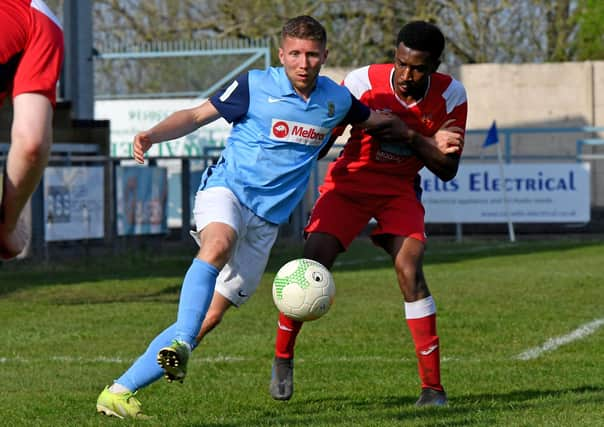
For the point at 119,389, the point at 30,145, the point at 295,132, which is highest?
the point at 295,132

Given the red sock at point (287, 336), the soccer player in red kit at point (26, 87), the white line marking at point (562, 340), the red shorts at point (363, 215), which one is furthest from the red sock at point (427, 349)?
the soccer player in red kit at point (26, 87)

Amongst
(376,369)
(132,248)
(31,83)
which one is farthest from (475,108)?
(31,83)

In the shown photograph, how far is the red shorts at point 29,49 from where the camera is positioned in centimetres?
450

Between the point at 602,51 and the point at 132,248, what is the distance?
19.7 metres

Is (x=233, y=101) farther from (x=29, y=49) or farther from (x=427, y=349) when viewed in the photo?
(x=29, y=49)

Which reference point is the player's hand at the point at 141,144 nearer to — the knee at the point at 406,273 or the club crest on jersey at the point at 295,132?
the club crest on jersey at the point at 295,132

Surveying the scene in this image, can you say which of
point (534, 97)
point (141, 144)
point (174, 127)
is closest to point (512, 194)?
point (534, 97)

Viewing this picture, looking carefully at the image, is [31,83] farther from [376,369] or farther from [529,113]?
[529,113]

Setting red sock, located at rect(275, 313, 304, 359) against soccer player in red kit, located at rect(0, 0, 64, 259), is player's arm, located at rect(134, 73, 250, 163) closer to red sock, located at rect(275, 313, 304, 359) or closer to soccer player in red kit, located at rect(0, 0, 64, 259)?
red sock, located at rect(275, 313, 304, 359)

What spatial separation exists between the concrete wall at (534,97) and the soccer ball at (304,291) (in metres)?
26.4

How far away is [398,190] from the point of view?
7473 millimetres

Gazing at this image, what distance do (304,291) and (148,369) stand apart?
1.01m

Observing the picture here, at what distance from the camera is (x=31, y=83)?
449 cm

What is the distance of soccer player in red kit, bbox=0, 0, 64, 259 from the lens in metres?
4.45
